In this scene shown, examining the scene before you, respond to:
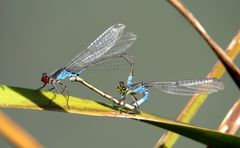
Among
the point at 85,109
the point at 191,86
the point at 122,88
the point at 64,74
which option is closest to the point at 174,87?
the point at 191,86

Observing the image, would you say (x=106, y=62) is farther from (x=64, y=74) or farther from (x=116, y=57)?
(x=64, y=74)

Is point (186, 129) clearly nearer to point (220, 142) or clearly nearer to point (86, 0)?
point (220, 142)

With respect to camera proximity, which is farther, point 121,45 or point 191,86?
point 121,45

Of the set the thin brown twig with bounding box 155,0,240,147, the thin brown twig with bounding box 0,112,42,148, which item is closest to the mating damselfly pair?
the thin brown twig with bounding box 155,0,240,147

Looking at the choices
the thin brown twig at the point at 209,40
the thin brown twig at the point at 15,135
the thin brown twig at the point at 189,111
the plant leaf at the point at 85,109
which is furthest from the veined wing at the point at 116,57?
the thin brown twig at the point at 15,135

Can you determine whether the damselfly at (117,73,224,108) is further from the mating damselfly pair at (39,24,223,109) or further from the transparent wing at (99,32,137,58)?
the transparent wing at (99,32,137,58)

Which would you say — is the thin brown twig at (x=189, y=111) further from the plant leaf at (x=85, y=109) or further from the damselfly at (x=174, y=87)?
the plant leaf at (x=85, y=109)

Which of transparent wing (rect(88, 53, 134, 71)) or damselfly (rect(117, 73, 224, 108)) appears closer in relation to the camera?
damselfly (rect(117, 73, 224, 108))
